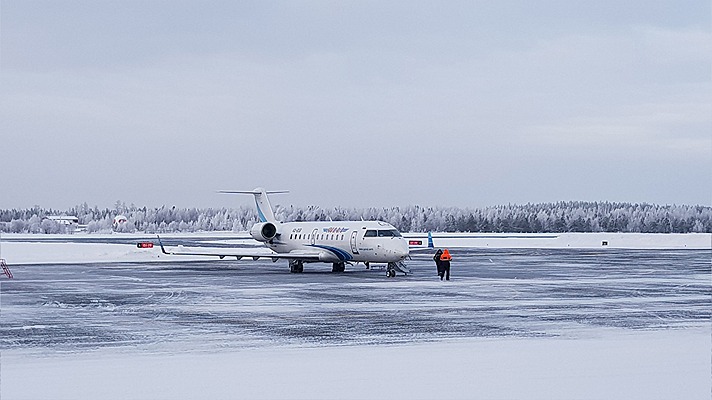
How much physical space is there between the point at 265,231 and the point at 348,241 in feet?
22.6

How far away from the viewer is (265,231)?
42.4 m

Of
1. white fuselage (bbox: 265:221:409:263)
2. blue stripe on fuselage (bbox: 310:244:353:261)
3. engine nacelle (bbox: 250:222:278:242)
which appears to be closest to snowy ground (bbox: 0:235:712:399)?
white fuselage (bbox: 265:221:409:263)

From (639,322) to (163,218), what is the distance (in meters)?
173

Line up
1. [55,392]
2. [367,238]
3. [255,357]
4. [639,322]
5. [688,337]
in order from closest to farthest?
[55,392] < [255,357] < [688,337] < [639,322] < [367,238]

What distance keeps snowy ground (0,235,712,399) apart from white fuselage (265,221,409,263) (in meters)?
3.42

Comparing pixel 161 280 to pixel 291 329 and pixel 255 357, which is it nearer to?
pixel 291 329

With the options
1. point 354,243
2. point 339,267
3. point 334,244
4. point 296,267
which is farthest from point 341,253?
point 296,267

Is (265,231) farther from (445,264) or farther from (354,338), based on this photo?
(354,338)

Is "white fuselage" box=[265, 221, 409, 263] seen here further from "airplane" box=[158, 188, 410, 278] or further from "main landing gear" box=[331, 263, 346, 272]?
"main landing gear" box=[331, 263, 346, 272]

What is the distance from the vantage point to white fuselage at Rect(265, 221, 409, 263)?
35.0 m

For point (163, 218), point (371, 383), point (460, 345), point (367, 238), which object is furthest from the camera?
point (163, 218)

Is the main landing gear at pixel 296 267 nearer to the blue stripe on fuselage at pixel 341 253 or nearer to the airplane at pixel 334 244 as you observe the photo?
the airplane at pixel 334 244

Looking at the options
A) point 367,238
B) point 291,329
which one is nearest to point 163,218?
point 367,238

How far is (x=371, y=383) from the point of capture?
10.9 meters
